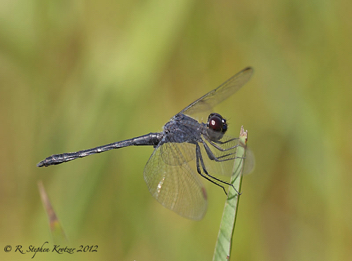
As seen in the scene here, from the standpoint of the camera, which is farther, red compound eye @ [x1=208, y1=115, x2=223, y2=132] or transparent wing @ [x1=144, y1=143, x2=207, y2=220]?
red compound eye @ [x1=208, y1=115, x2=223, y2=132]

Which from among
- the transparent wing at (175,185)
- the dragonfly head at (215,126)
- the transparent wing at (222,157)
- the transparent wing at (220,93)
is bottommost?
the transparent wing at (175,185)

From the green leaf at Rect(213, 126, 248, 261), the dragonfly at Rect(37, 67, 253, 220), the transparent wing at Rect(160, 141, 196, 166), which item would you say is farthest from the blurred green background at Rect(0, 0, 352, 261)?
the green leaf at Rect(213, 126, 248, 261)

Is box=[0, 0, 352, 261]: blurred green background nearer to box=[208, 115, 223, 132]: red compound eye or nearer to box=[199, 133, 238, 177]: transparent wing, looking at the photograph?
box=[199, 133, 238, 177]: transparent wing

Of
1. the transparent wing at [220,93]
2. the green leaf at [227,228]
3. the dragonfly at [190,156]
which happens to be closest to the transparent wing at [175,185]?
the dragonfly at [190,156]

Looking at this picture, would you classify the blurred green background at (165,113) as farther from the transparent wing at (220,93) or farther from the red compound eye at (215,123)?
the red compound eye at (215,123)

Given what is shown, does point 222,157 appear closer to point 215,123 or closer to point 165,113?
point 215,123

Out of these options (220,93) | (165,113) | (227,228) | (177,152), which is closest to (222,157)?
(177,152)

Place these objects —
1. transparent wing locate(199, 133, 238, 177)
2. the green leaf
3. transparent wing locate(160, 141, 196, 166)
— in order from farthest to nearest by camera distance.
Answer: transparent wing locate(160, 141, 196, 166)
transparent wing locate(199, 133, 238, 177)
the green leaf
